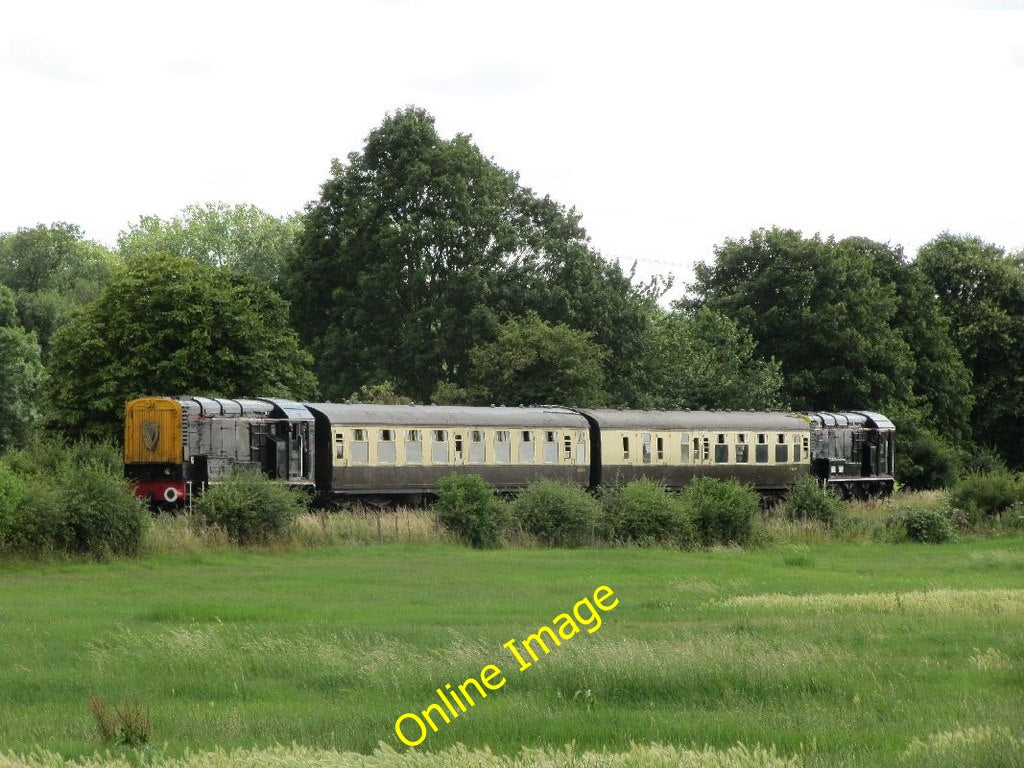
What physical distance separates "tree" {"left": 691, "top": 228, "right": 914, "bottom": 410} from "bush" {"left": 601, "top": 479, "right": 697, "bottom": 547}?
36.7m

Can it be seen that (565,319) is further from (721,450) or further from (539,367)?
(721,450)

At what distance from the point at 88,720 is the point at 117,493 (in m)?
19.9

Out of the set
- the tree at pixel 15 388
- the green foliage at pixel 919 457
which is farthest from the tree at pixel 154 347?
the green foliage at pixel 919 457

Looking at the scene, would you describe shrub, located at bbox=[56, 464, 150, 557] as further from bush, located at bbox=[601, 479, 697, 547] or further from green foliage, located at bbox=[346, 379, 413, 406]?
green foliage, located at bbox=[346, 379, 413, 406]

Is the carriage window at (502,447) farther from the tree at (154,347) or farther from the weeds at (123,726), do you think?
the weeds at (123,726)

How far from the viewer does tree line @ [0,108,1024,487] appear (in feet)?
233

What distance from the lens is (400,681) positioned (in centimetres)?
1792

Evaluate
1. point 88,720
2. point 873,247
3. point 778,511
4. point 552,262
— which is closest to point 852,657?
point 88,720

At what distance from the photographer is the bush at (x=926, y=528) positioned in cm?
4753

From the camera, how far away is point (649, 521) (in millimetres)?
42938

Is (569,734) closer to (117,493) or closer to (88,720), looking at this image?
(88,720)

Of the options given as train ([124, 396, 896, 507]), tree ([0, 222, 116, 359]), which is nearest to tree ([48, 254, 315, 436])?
train ([124, 396, 896, 507])

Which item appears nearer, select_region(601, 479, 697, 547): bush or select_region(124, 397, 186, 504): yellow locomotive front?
select_region(601, 479, 697, 547): bush

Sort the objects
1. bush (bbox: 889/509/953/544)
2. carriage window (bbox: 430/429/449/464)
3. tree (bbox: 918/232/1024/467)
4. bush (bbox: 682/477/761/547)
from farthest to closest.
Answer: tree (bbox: 918/232/1024/467) < carriage window (bbox: 430/429/449/464) < bush (bbox: 889/509/953/544) < bush (bbox: 682/477/761/547)
